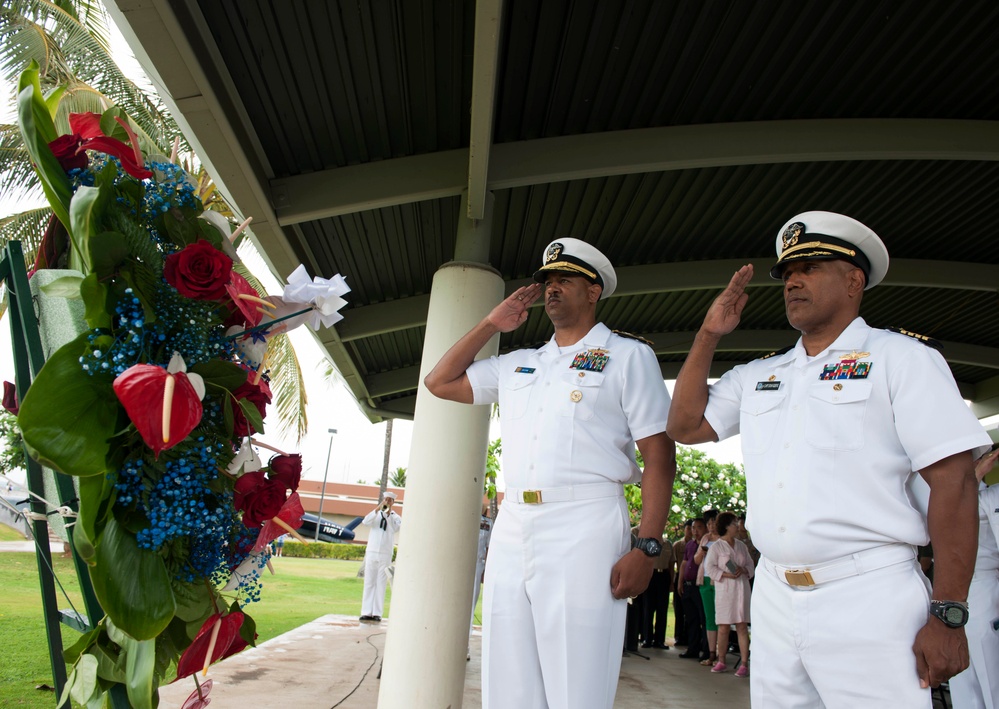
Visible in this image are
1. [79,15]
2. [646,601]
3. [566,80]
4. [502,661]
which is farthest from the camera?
[79,15]

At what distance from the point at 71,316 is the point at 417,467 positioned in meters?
3.55

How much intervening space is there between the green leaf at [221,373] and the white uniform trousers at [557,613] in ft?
4.24

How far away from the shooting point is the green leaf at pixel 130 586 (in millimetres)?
1262

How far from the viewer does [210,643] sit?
146 cm

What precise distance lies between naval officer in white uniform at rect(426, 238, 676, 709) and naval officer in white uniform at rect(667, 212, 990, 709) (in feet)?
1.06

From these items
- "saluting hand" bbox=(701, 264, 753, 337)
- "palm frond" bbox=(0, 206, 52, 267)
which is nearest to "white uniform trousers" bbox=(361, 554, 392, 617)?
"palm frond" bbox=(0, 206, 52, 267)

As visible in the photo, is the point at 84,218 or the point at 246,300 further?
the point at 246,300

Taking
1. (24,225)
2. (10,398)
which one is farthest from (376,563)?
(10,398)

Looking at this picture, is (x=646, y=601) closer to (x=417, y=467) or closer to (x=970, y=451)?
(x=417, y=467)

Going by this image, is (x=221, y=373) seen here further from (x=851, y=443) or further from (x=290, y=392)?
(x=290, y=392)

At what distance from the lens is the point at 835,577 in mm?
2021

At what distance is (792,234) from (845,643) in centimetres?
124

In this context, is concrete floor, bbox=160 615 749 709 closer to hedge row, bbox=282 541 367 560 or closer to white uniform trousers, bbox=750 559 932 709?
white uniform trousers, bbox=750 559 932 709

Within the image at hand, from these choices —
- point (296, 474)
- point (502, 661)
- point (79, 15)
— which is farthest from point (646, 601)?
point (79, 15)
